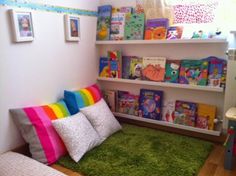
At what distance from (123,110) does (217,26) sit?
1.27m

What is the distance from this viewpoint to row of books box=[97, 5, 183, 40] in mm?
2094

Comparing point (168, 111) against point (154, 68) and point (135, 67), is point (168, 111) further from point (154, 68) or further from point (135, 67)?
point (135, 67)

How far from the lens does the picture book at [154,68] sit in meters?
2.18

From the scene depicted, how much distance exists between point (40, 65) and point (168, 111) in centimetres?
129

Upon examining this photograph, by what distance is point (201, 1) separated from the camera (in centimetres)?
193

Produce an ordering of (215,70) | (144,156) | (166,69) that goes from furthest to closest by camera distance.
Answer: (166,69) → (215,70) → (144,156)

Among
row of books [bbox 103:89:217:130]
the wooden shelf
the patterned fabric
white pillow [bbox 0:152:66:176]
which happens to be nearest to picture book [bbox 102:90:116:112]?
row of books [bbox 103:89:217:130]

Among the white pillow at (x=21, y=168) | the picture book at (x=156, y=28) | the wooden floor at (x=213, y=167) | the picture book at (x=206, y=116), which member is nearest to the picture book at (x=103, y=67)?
the picture book at (x=156, y=28)

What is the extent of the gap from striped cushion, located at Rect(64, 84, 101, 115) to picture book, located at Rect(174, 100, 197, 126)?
0.82 metres

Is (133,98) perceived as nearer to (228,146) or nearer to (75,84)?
(75,84)

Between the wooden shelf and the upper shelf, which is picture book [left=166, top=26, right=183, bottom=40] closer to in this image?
the upper shelf

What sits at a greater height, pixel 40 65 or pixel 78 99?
pixel 40 65

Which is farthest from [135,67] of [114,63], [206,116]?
[206,116]

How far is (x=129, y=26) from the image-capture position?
7.52ft
